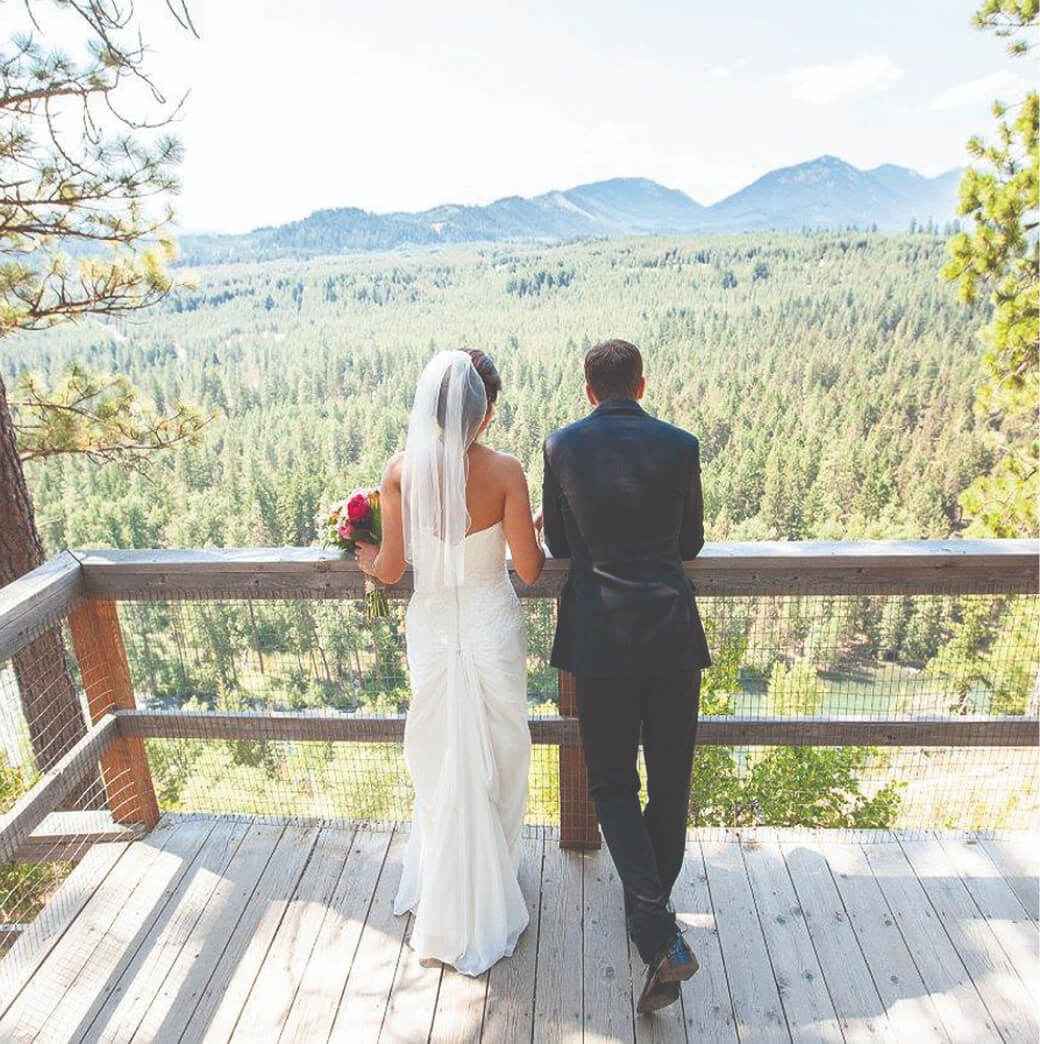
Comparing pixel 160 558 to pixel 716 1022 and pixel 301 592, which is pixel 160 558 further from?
pixel 716 1022

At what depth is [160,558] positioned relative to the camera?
2242 millimetres

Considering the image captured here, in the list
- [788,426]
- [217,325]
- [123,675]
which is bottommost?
[788,426]

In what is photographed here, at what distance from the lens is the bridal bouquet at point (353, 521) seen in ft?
6.56

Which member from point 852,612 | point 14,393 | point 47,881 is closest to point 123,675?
point 852,612

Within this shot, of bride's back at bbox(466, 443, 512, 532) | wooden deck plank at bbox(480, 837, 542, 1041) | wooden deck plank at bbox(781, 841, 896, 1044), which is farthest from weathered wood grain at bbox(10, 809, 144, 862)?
wooden deck plank at bbox(781, 841, 896, 1044)

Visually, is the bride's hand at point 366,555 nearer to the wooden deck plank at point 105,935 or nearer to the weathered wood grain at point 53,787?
the weathered wood grain at point 53,787

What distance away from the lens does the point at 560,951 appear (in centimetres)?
204

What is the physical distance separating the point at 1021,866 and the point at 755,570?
1195 millimetres

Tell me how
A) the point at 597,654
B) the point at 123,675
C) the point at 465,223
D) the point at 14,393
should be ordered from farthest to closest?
the point at 465,223 → the point at 14,393 → the point at 123,675 → the point at 597,654

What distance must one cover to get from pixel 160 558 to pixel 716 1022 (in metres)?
1.86

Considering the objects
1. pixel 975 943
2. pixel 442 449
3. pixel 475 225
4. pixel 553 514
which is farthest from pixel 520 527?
pixel 475 225

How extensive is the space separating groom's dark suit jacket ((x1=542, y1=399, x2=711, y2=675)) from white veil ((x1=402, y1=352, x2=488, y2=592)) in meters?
0.20

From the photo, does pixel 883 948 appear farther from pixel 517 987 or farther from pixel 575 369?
pixel 575 369

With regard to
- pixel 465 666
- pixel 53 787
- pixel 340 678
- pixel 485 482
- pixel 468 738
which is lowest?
pixel 340 678
